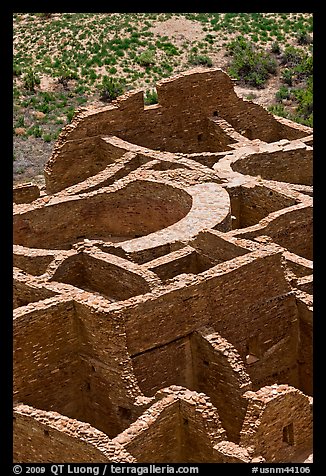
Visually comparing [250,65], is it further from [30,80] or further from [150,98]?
[30,80]

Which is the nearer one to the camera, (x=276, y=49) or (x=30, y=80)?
Answer: (x=30, y=80)

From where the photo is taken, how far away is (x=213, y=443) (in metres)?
26.4

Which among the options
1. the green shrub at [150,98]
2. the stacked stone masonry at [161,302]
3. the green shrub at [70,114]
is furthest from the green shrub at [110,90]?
the stacked stone masonry at [161,302]

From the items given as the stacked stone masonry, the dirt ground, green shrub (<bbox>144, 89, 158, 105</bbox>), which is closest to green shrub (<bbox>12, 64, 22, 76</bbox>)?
the dirt ground

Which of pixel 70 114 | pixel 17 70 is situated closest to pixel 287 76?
pixel 70 114

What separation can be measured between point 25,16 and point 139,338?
42.7 m

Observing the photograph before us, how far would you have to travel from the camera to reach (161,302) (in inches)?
1123

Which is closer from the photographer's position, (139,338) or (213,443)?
(213,443)

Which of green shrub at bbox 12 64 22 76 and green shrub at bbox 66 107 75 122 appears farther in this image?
green shrub at bbox 12 64 22 76

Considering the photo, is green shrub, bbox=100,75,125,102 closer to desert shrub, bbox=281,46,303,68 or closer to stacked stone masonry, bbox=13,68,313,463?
desert shrub, bbox=281,46,303,68

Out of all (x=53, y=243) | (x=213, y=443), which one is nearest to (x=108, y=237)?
(x=53, y=243)

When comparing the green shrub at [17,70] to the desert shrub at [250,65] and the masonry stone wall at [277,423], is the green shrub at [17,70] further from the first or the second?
the masonry stone wall at [277,423]

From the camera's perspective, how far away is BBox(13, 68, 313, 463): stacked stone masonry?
26953mm

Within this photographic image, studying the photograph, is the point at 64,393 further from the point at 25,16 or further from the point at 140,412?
the point at 25,16
